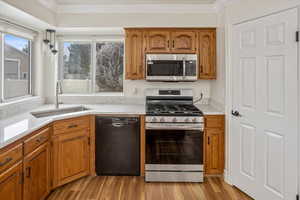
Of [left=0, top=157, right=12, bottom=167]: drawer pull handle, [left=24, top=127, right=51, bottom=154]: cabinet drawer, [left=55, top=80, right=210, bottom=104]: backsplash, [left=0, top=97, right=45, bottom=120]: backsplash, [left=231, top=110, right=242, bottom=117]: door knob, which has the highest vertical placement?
[left=55, top=80, right=210, bottom=104]: backsplash

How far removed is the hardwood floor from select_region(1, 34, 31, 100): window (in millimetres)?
1434

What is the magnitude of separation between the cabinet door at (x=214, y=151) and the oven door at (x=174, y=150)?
146 millimetres

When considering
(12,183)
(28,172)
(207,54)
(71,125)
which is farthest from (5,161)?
(207,54)

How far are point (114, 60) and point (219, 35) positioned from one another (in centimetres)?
174

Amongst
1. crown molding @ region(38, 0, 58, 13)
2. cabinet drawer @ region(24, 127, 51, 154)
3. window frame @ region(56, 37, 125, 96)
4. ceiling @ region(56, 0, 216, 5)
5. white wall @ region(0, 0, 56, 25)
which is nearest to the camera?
cabinet drawer @ region(24, 127, 51, 154)

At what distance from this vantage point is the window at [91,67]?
4.20 meters

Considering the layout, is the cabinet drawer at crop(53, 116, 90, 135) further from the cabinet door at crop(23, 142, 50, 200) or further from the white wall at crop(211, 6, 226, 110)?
the white wall at crop(211, 6, 226, 110)

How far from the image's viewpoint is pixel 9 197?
1.89 meters

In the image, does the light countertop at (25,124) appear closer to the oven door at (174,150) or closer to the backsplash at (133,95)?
the oven door at (174,150)

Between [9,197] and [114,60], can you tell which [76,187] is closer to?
[9,197]

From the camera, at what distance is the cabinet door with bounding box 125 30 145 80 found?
369cm

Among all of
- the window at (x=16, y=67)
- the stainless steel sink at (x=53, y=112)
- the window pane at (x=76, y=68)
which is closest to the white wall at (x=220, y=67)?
the stainless steel sink at (x=53, y=112)

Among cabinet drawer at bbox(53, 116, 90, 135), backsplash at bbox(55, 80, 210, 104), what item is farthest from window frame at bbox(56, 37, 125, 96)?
cabinet drawer at bbox(53, 116, 90, 135)

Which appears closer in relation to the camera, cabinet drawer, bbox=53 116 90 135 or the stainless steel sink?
cabinet drawer, bbox=53 116 90 135
